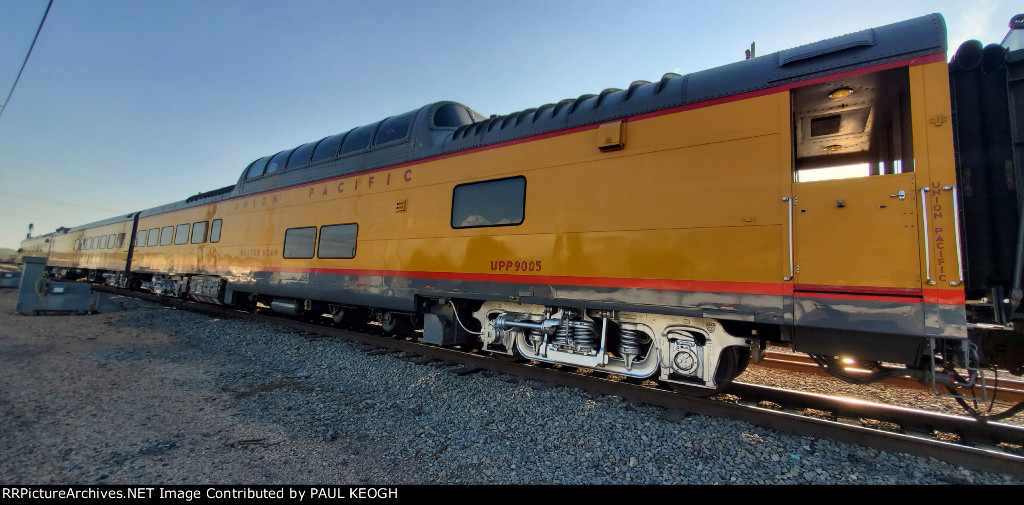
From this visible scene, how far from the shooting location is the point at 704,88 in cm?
405

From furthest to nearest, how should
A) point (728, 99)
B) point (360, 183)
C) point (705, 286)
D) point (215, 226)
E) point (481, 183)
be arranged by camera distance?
point (215, 226), point (360, 183), point (481, 183), point (728, 99), point (705, 286)

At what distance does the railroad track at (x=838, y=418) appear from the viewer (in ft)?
10.0

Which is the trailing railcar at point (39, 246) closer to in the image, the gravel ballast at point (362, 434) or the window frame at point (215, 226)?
the window frame at point (215, 226)

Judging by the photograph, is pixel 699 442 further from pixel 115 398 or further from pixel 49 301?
pixel 49 301

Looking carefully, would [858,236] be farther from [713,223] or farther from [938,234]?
[713,223]

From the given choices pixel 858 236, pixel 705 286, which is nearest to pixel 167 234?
pixel 705 286

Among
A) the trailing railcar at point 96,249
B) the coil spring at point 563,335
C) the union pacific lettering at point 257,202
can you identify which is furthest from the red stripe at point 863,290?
the trailing railcar at point 96,249

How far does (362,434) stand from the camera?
3619 mm

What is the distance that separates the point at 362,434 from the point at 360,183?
4.69 m

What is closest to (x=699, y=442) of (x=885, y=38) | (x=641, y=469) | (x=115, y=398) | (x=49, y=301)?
(x=641, y=469)

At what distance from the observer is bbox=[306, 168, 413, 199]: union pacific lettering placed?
21.3 ft

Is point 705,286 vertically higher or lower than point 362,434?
higher

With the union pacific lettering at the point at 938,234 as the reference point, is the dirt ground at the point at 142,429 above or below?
below

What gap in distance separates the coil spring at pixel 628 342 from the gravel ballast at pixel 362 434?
0.54 meters
